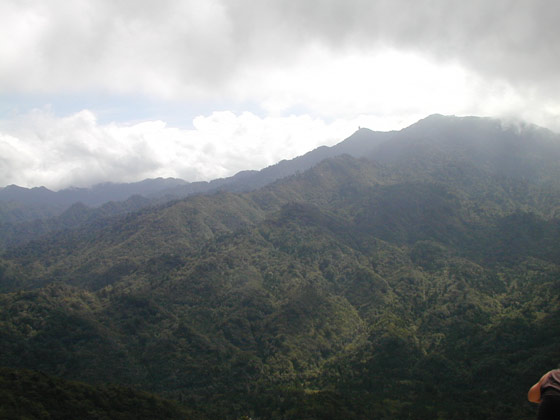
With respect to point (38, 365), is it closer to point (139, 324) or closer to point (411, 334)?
point (139, 324)

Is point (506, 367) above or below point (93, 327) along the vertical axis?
below

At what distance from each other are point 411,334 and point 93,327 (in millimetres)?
144782

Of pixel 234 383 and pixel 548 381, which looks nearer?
pixel 548 381

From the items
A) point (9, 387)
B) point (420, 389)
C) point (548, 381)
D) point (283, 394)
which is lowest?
point (420, 389)

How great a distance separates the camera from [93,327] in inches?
6619

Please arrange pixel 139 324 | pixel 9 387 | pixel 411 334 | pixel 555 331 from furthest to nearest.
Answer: pixel 139 324 → pixel 411 334 → pixel 555 331 → pixel 9 387

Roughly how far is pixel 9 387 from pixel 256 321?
395ft

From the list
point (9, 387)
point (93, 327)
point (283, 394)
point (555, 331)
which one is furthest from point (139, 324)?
point (555, 331)

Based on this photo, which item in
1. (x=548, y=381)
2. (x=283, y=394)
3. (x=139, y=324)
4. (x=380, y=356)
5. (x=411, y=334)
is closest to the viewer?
(x=548, y=381)

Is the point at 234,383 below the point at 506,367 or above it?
above

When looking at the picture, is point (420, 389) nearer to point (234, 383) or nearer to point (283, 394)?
point (283, 394)

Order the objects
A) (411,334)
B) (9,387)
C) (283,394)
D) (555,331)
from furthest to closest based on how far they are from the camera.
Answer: (411,334), (555,331), (283,394), (9,387)

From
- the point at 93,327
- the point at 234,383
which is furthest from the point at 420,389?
the point at 93,327

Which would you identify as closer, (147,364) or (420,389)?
(420,389)
